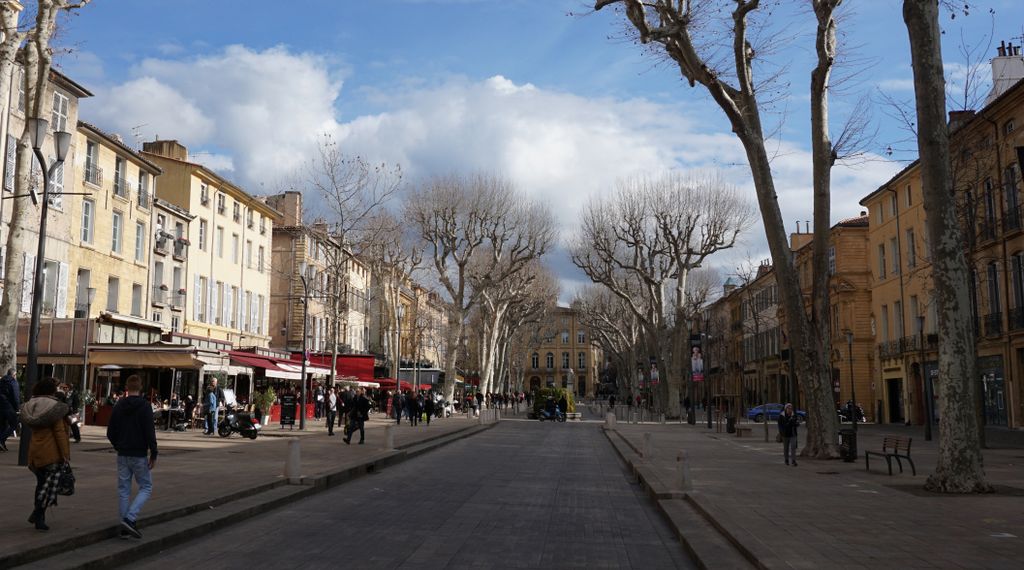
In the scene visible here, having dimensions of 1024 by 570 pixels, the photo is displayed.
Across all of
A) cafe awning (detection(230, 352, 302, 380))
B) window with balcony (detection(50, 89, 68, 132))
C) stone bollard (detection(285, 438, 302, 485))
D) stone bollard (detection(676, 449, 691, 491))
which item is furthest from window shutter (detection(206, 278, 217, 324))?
stone bollard (detection(676, 449, 691, 491))

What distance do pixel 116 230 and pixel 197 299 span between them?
7.52m

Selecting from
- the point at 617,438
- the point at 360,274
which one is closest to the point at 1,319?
the point at 617,438

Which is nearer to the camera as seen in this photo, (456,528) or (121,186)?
(456,528)

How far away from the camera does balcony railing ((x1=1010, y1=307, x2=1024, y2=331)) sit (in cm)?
3297

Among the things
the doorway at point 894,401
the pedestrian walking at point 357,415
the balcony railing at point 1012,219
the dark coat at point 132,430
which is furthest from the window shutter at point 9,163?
the doorway at point 894,401

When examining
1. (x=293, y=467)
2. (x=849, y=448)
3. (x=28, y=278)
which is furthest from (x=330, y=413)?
(x=849, y=448)

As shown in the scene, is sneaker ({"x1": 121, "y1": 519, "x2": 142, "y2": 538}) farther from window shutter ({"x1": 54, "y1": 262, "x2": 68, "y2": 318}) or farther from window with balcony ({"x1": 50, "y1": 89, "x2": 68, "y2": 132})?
window shutter ({"x1": 54, "y1": 262, "x2": 68, "y2": 318})

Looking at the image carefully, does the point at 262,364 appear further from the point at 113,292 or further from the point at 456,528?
the point at 456,528

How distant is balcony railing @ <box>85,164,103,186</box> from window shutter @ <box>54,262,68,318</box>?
145 inches

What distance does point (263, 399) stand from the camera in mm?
29641

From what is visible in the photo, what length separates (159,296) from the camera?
127 ft

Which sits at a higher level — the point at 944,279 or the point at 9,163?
the point at 9,163

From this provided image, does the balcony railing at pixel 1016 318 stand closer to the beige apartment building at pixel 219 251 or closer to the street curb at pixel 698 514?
the street curb at pixel 698 514

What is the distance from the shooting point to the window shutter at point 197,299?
138 feet
